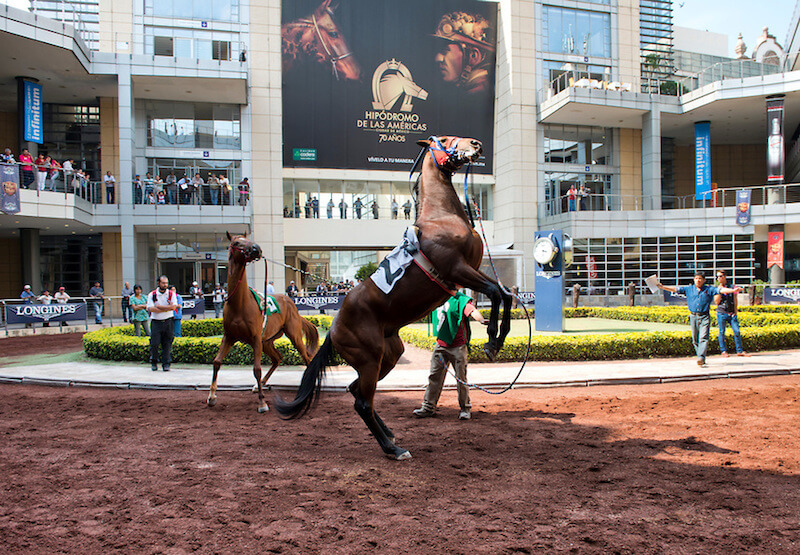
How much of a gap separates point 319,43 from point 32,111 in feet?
55.3

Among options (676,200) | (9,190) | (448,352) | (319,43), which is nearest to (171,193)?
(9,190)

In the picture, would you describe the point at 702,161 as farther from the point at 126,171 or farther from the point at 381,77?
the point at 126,171

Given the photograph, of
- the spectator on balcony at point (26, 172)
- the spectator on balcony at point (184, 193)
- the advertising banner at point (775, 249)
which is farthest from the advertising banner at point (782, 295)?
the spectator on balcony at point (26, 172)

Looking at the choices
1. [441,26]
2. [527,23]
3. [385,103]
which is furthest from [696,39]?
[385,103]

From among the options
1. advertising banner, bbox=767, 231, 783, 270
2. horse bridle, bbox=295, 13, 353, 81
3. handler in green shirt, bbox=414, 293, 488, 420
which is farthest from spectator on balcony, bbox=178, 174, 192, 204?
advertising banner, bbox=767, 231, 783, 270

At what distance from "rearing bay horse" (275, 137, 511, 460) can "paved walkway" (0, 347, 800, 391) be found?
4210 mm

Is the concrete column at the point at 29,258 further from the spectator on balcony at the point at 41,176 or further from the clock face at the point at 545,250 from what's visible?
the clock face at the point at 545,250

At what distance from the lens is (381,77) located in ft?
115

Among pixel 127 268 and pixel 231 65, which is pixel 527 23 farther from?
pixel 127 268

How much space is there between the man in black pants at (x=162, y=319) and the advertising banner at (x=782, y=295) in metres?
25.9

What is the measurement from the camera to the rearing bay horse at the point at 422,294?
504 centimetres

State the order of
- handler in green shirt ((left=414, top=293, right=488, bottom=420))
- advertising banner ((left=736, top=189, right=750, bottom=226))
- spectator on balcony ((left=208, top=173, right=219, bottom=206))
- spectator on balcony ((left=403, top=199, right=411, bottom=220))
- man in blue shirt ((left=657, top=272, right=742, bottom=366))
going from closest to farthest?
handler in green shirt ((left=414, top=293, right=488, bottom=420))
man in blue shirt ((left=657, top=272, right=742, bottom=366))
spectator on balcony ((left=208, top=173, right=219, bottom=206))
advertising banner ((left=736, top=189, right=750, bottom=226))
spectator on balcony ((left=403, top=199, right=411, bottom=220))

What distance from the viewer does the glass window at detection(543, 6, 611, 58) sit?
124ft

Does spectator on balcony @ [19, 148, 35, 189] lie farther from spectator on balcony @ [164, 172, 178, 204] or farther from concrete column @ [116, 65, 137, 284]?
spectator on balcony @ [164, 172, 178, 204]
